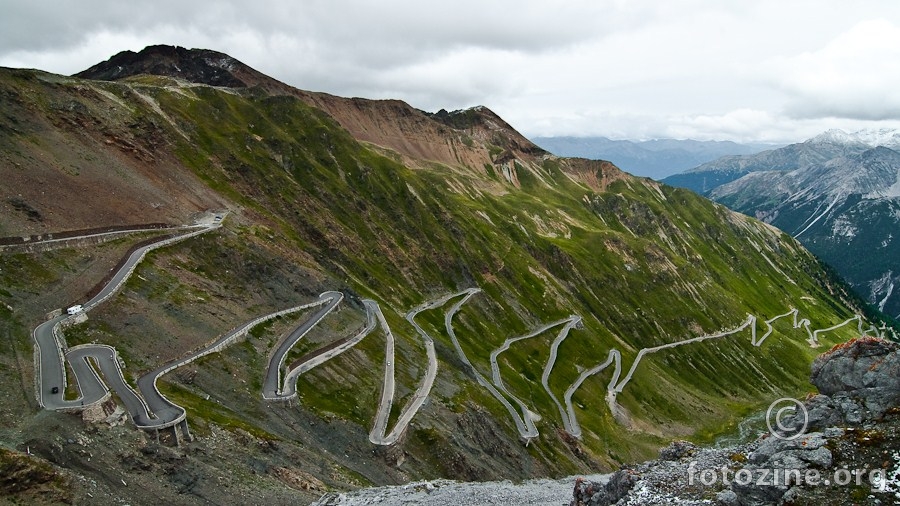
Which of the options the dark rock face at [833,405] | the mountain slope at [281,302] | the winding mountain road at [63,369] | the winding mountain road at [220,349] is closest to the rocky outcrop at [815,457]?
the dark rock face at [833,405]

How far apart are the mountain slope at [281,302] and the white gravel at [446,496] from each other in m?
5.14

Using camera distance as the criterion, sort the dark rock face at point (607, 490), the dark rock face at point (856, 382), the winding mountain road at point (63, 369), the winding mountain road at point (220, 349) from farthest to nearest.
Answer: the winding mountain road at point (220, 349) < the winding mountain road at point (63, 369) < the dark rock face at point (607, 490) < the dark rock face at point (856, 382)

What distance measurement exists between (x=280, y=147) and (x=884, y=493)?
171 meters

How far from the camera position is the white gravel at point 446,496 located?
46.7m

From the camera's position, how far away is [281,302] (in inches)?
3807

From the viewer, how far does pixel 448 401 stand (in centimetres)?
8994

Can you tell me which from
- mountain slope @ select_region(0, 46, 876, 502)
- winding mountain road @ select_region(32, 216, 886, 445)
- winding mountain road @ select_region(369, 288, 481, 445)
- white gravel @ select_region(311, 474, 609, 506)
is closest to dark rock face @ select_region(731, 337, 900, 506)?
white gravel @ select_region(311, 474, 609, 506)

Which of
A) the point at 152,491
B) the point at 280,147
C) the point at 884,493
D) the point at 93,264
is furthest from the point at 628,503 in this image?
the point at 280,147

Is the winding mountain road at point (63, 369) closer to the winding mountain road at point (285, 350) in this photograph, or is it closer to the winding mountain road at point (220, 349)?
the winding mountain road at point (220, 349)

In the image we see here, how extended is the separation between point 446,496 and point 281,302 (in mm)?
58191

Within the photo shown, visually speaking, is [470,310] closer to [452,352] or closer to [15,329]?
[452,352]

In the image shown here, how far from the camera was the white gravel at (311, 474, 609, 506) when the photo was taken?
1839 inches

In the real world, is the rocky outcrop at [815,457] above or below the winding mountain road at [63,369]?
below

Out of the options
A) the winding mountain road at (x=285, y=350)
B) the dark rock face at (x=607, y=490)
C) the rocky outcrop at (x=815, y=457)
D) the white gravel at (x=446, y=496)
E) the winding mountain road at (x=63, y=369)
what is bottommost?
the white gravel at (x=446, y=496)
